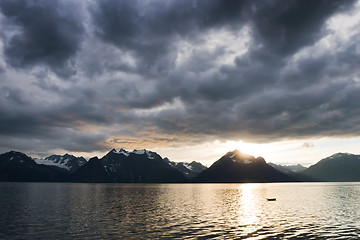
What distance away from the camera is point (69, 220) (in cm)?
6284

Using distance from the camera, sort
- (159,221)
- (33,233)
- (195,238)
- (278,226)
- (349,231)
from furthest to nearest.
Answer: (159,221)
(278,226)
(349,231)
(33,233)
(195,238)

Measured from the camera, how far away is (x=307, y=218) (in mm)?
67812

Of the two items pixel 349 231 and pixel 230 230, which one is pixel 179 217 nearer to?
pixel 230 230

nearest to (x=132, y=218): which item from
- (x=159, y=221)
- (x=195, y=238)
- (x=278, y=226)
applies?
(x=159, y=221)

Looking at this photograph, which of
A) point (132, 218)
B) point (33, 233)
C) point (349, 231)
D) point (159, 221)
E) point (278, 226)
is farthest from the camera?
point (132, 218)

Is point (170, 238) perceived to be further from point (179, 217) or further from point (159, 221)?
point (179, 217)

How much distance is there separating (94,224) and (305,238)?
145 ft

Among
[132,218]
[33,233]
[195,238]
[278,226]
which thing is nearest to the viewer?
[195,238]

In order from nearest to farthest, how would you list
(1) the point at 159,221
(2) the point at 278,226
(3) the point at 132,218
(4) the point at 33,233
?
(4) the point at 33,233, (2) the point at 278,226, (1) the point at 159,221, (3) the point at 132,218

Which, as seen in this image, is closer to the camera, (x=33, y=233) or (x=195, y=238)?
(x=195, y=238)

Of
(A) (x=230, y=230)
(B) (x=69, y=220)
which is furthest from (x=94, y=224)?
(A) (x=230, y=230)

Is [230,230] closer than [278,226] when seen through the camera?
Yes

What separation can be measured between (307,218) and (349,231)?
54.3 feet

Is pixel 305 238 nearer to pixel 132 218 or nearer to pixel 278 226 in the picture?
pixel 278 226
